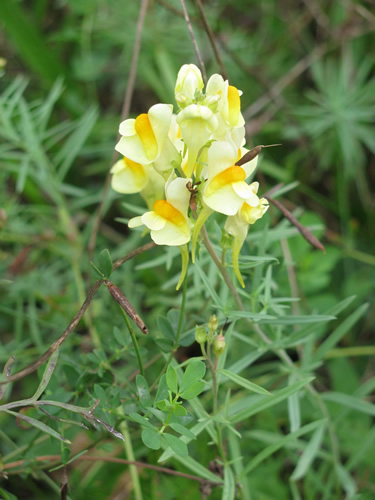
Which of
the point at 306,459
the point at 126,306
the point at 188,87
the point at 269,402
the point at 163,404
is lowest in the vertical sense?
the point at 306,459

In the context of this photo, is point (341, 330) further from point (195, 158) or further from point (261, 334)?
point (195, 158)

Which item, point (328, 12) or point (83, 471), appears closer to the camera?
point (83, 471)

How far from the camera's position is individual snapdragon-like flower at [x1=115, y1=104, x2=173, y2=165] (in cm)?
69

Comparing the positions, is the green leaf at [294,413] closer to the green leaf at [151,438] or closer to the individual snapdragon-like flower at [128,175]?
the green leaf at [151,438]

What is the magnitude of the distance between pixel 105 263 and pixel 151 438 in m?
0.24

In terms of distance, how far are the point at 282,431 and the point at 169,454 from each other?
774mm

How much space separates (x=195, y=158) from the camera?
68 centimetres

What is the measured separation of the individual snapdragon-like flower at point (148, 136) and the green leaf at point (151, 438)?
357mm

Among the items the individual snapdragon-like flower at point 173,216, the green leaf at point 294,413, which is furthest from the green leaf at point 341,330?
the individual snapdragon-like flower at point 173,216

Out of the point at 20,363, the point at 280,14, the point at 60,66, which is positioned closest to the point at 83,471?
the point at 20,363

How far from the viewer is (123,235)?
5.73ft

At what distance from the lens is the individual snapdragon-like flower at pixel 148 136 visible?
27.0 inches

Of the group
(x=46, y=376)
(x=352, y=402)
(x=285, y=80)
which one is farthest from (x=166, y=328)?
(x=285, y=80)

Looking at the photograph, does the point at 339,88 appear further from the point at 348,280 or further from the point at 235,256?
the point at 235,256
